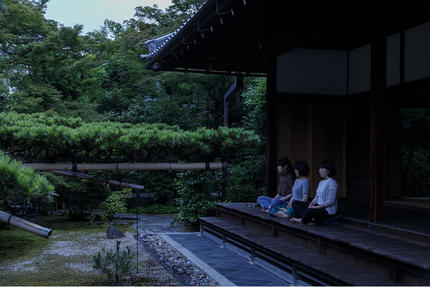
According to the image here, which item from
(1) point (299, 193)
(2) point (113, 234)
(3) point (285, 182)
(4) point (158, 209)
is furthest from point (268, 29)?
(4) point (158, 209)

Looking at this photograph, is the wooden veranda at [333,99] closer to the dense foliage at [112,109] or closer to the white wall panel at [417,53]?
the white wall panel at [417,53]

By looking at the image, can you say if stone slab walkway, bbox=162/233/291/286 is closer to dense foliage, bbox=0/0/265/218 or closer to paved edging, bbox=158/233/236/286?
paved edging, bbox=158/233/236/286

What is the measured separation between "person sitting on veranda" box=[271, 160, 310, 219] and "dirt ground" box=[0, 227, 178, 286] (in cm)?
211

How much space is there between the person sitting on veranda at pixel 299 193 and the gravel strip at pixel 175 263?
1664 mm

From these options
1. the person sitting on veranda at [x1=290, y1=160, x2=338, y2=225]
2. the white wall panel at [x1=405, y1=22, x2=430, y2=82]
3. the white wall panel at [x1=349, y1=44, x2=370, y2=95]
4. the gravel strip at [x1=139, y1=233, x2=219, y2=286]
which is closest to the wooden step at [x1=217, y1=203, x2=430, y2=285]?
the person sitting on veranda at [x1=290, y1=160, x2=338, y2=225]

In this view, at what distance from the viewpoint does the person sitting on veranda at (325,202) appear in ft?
19.4

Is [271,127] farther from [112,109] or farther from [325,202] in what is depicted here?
[112,109]

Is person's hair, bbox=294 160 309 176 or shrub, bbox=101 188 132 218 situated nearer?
person's hair, bbox=294 160 309 176

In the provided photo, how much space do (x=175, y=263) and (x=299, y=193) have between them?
239 centimetres

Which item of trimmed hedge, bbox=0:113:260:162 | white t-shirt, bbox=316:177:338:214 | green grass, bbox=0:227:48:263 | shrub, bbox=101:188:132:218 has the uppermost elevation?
trimmed hedge, bbox=0:113:260:162

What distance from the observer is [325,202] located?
593 centimetres

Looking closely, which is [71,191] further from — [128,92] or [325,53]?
[325,53]

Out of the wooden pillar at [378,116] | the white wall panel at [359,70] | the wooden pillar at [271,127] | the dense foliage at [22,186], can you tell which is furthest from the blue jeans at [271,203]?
the dense foliage at [22,186]

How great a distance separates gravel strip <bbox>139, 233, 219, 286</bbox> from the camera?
231 inches
